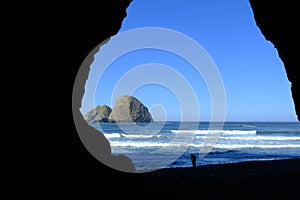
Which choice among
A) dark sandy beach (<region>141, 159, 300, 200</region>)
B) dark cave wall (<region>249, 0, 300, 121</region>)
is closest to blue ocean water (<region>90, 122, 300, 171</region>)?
dark sandy beach (<region>141, 159, 300, 200</region>)

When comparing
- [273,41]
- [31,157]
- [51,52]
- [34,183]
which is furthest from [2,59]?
[273,41]

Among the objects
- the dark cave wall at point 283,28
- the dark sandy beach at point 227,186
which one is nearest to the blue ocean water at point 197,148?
the dark sandy beach at point 227,186

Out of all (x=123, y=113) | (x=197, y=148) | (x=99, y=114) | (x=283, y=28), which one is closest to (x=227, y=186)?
(x=283, y=28)

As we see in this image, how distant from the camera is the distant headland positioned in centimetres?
7805

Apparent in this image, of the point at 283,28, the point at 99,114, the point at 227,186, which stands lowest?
the point at 227,186

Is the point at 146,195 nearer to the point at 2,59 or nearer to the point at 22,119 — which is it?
the point at 22,119

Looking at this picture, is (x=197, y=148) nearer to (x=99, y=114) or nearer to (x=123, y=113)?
(x=123, y=113)

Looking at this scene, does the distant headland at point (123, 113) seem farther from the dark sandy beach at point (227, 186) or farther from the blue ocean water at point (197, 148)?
the dark sandy beach at point (227, 186)

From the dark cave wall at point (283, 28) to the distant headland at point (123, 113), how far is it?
203 ft

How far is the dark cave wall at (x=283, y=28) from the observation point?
24.9ft

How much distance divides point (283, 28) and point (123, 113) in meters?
79.8

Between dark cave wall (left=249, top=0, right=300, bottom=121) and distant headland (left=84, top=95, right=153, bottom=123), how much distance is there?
2431 inches

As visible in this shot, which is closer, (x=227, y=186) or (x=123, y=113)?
(x=227, y=186)

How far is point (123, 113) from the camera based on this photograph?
87.1 meters
